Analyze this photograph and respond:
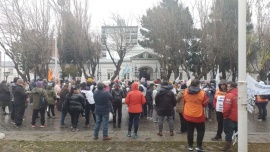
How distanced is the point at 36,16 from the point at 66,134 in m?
17.5

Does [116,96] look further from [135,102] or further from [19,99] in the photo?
[19,99]

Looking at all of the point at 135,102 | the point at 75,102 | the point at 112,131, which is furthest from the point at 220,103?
the point at 75,102

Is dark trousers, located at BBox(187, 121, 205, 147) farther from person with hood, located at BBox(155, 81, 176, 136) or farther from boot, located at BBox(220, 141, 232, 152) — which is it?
person with hood, located at BBox(155, 81, 176, 136)

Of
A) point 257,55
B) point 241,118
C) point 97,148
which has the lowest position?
point 97,148

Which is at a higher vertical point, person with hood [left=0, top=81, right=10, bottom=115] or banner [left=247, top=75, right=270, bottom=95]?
banner [left=247, top=75, right=270, bottom=95]

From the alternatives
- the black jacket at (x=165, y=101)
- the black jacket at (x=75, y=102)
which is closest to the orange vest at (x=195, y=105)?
the black jacket at (x=165, y=101)

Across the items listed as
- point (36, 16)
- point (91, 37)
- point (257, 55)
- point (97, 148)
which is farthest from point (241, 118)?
point (257, 55)

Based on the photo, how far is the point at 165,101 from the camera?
921 centimetres

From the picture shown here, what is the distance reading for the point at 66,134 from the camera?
9734 millimetres

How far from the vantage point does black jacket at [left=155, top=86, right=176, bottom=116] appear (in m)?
9.20

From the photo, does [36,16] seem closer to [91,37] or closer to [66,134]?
[91,37]

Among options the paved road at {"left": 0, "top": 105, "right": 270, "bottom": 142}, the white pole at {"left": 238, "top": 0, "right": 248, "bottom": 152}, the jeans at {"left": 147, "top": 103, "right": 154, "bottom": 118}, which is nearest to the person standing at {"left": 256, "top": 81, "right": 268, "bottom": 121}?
the paved road at {"left": 0, "top": 105, "right": 270, "bottom": 142}

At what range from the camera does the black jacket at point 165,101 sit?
362 inches

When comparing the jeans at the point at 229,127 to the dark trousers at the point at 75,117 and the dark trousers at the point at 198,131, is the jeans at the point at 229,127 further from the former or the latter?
the dark trousers at the point at 75,117
